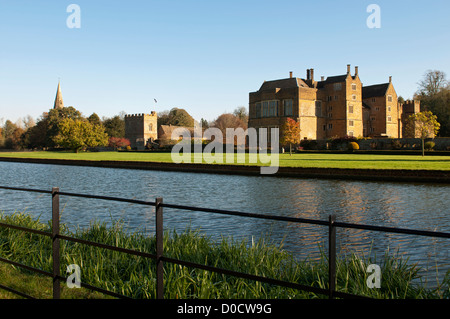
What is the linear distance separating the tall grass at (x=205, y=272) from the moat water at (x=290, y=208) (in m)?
0.50

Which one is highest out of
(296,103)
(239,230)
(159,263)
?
(296,103)

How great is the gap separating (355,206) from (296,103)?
160 ft

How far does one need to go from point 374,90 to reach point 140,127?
54801mm

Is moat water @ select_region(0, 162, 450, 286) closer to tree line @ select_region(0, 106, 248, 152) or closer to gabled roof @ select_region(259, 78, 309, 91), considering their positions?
gabled roof @ select_region(259, 78, 309, 91)

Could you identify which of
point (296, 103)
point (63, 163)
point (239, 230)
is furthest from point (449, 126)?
point (239, 230)

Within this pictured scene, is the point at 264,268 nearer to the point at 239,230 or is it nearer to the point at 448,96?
the point at 239,230

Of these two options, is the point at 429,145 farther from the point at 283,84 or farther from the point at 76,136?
the point at 76,136

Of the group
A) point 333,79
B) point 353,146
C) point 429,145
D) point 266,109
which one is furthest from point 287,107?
point 429,145

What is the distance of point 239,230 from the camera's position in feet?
32.7

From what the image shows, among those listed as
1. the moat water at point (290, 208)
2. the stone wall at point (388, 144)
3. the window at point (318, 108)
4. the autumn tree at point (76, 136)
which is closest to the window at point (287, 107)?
the window at point (318, 108)

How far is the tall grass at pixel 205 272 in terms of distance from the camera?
4574 mm

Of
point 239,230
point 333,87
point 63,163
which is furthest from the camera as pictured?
point 333,87

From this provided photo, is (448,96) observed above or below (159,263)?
above

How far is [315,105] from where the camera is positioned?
212 feet
